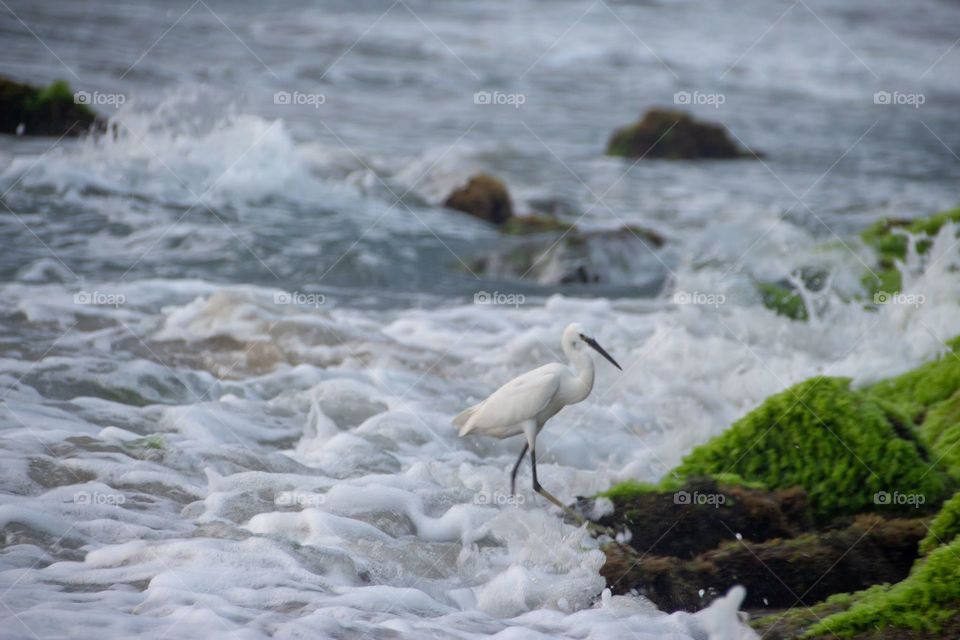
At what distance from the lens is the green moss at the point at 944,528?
535 cm

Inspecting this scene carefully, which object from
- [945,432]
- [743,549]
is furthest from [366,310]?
[743,549]

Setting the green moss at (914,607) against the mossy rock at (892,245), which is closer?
the green moss at (914,607)

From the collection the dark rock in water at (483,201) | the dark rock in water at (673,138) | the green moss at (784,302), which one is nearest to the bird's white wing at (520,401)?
the green moss at (784,302)

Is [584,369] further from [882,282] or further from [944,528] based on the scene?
[882,282]

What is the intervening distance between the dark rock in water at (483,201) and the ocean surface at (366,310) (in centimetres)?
36

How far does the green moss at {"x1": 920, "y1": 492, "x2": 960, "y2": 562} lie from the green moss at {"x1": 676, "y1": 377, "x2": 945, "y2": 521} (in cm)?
46

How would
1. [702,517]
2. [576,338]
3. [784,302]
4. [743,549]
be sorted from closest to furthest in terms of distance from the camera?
[743,549] → [702,517] → [576,338] → [784,302]

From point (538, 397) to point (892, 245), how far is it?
6.84 meters

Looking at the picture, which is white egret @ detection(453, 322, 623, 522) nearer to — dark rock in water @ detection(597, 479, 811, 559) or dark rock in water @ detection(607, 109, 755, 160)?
→ dark rock in water @ detection(597, 479, 811, 559)

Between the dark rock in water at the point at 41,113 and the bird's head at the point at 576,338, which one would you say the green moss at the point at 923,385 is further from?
the dark rock in water at the point at 41,113

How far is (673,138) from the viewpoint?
59.3 feet

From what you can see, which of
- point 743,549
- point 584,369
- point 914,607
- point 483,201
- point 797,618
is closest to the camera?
point 914,607

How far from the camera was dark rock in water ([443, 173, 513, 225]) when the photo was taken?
14.1m

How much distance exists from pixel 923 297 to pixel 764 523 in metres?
4.17
